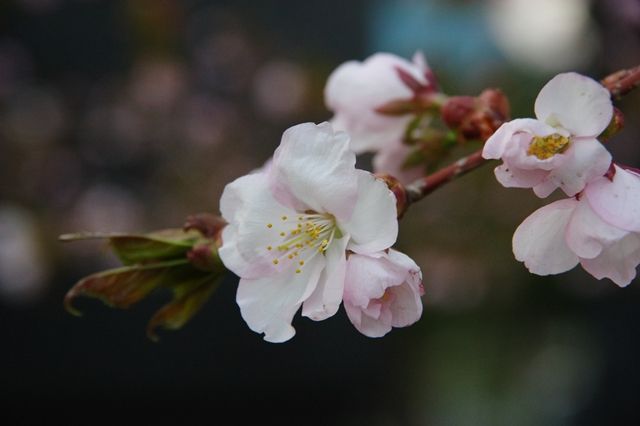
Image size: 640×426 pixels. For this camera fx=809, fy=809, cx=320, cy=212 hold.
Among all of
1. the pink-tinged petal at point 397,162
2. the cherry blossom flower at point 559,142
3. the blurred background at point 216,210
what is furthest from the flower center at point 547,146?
the blurred background at point 216,210

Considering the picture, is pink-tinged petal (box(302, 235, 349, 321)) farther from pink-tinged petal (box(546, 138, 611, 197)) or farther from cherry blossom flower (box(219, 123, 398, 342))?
pink-tinged petal (box(546, 138, 611, 197))

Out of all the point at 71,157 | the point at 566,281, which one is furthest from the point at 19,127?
the point at 566,281

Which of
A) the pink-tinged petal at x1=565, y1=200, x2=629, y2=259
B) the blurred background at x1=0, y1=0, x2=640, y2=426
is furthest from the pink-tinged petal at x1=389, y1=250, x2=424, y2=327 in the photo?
the blurred background at x1=0, y1=0, x2=640, y2=426

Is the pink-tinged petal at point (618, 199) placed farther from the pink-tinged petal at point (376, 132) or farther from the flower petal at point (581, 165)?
the pink-tinged petal at point (376, 132)

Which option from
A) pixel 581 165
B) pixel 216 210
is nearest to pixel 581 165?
pixel 581 165

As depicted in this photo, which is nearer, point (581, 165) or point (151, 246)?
point (581, 165)

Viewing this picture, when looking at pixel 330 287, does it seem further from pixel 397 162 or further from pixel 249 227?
pixel 397 162
